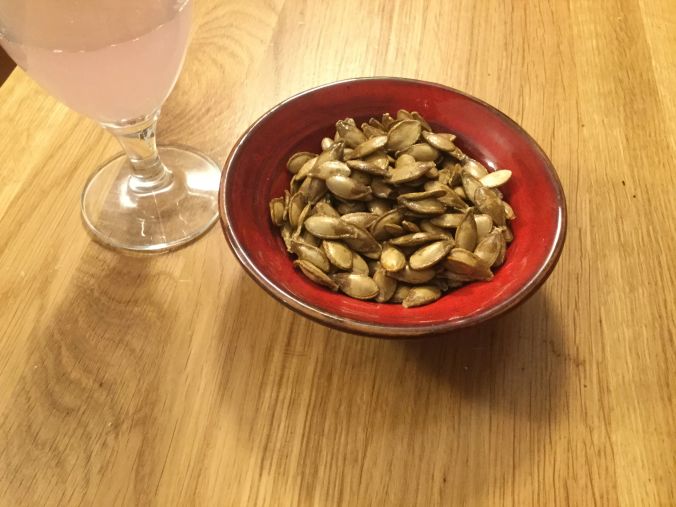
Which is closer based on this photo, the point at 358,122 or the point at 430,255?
the point at 430,255

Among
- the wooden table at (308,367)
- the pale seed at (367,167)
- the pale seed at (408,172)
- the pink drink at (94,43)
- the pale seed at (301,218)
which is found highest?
the pink drink at (94,43)

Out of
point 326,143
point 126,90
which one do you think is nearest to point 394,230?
point 326,143

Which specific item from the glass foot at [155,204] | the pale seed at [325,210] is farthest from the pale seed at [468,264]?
the glass foot at [155,204]

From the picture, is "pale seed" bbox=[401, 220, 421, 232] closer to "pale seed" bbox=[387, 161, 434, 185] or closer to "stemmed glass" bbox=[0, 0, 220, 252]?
"pale seed" bbox=[387, 161, 434, 185]

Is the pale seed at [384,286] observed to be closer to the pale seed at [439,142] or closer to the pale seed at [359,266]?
the pale seed at [359,266]

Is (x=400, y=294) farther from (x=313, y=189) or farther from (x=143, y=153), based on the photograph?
(x=143, y=153)

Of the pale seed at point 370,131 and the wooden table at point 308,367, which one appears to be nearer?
the wooden table at point 308,367

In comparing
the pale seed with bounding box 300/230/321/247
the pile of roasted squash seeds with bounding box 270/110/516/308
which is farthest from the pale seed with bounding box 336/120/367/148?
the pale seed with bounding box 300/230/321/247
